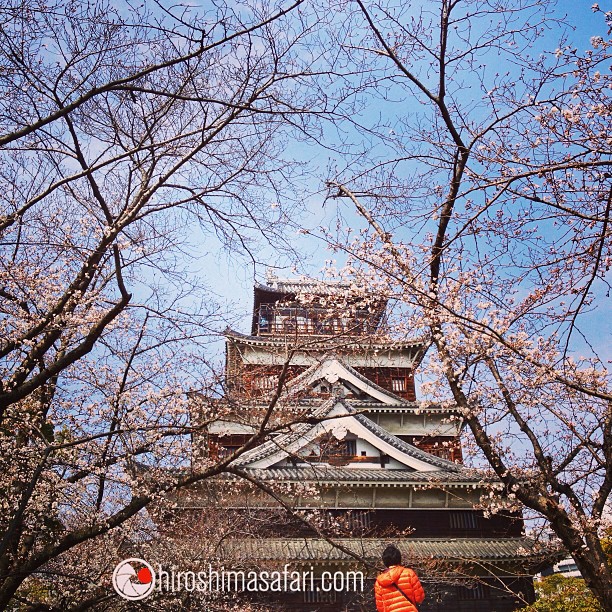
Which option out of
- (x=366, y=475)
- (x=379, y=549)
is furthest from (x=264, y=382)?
(x=366, y=475)

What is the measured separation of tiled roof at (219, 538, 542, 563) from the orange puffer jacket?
8.37 metres

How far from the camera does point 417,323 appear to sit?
6.29m

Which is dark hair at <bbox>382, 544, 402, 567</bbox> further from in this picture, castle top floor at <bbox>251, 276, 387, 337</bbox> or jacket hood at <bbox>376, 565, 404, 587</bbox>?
castle top floor at <bbox>251, 276, 387, 337</bbox>

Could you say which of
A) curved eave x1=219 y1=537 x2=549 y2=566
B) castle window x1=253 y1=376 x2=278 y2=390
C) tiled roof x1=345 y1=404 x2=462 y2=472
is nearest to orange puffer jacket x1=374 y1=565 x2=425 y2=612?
castle window x1=253 y1=376 x2=278 y2=390

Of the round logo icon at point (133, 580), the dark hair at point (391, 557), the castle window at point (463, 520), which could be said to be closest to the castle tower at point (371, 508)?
the castle window at point (463, 520)

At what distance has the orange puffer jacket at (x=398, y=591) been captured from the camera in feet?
16.1

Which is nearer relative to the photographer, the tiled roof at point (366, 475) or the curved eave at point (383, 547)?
the curved eave at point (383, 547)

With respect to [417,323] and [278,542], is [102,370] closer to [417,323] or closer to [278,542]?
[417,323]

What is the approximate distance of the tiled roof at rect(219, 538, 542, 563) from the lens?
13.8 meters

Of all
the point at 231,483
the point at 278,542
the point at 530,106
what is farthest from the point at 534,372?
the point at 278,542

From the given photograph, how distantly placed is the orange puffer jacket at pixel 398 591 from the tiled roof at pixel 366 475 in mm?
9992

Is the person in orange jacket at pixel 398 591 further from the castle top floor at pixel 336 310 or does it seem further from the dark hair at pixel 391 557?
the castle top floor at pixel 336 310

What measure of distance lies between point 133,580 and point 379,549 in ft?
25.2

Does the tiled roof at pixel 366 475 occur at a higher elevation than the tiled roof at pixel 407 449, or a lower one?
lower
